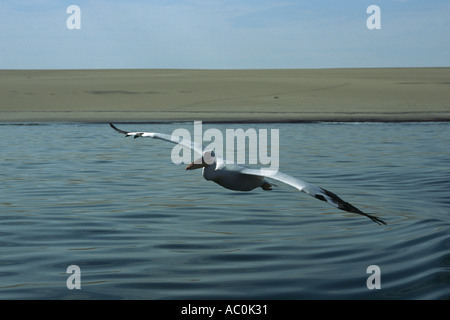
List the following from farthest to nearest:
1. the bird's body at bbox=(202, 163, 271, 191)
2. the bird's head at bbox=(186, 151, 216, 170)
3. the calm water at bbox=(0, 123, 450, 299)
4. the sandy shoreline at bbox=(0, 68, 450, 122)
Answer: the sandy shoreline at bbox=(0, 68, 450, 122) < the bird's head at bbox=(186, 151, 216, 170) < the bird's body at bbox=(202, 163, 271, 191) < the calm water at bbox=(0, 123, 450, 299)

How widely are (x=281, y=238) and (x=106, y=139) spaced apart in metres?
16.5

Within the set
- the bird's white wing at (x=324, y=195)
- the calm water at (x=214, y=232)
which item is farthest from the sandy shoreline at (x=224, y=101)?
the bird's white wing at (x=324, y=195)

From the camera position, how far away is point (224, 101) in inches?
1860

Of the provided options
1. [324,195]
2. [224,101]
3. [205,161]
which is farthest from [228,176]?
[224,101]

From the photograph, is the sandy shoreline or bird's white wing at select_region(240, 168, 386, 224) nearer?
bird's white wing at select_region(240, 168, 386, 224)

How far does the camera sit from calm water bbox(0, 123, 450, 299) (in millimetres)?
6910

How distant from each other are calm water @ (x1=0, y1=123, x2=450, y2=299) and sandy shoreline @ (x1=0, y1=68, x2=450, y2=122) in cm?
1892

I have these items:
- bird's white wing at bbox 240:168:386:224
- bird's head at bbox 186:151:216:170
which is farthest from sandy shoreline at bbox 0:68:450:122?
bird's white wing at bbox 240:168:386:224

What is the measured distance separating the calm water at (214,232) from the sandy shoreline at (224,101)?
62.1 feet

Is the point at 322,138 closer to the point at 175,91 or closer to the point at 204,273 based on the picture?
the point at 204,273

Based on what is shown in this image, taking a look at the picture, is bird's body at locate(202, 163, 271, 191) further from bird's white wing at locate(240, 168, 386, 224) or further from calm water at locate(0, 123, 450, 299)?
bird's white wing at locate(240, 168, 386, 224)

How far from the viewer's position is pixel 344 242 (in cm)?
866
